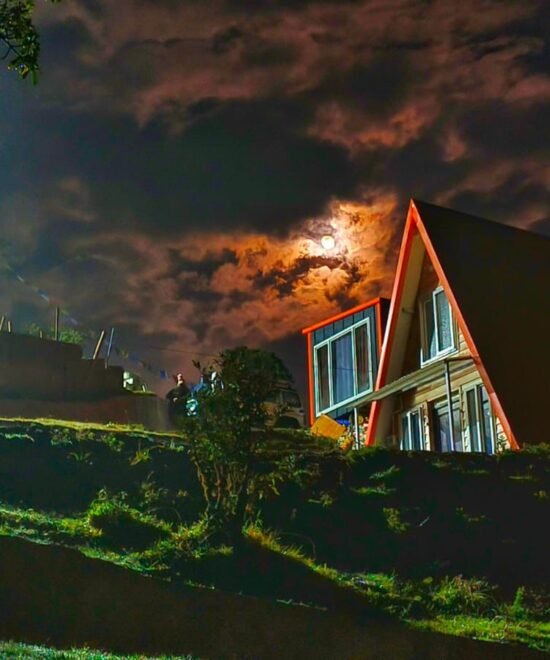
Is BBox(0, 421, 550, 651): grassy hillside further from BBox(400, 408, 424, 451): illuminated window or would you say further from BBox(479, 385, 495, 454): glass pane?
BBox(400, 408, 424, 451): illuminated window

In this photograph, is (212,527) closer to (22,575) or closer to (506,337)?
(22,575)

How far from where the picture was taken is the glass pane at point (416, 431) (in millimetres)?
21973

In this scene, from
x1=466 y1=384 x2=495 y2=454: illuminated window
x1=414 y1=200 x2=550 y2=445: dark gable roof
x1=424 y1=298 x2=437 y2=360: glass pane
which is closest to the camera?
x1=414 y1=200 x2=550 y2=445: dark gable roof

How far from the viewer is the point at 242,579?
39.2 ft

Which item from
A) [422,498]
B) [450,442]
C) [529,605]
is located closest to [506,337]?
[450,442]

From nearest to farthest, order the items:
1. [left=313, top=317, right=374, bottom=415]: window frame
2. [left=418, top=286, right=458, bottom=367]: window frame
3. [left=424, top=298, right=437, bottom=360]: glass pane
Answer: [left=418, top=286, right=458, bottom=367]: window frame
[left=424, top=298, right=437, bottom=360]: glass pane
[left=313, top=317, right=374, bottom=415]: window frame

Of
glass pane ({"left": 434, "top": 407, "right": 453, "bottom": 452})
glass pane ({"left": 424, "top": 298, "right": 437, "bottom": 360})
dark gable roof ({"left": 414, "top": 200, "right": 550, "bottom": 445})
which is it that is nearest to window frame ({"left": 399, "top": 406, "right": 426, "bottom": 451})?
glass pane ({"left": 434, "top": 407, "right": 453, "bottom": 452})

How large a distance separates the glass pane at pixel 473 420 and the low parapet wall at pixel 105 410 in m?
6.96

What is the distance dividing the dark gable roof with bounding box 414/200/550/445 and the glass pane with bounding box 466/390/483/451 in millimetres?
1503

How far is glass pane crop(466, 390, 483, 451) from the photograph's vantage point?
2008 centimetres

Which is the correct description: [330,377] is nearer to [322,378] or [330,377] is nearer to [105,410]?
[322,378]

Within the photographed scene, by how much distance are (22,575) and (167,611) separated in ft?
4.69

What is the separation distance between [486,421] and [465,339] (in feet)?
5.30

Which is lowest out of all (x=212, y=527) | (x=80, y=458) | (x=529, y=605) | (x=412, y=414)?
(x=529, y=605)
